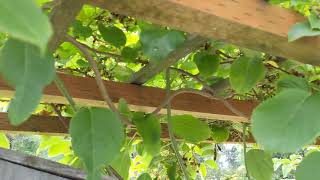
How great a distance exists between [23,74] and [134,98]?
760 mm

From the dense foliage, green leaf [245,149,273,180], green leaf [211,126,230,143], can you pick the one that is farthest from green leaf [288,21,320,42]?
green leaf [211,126,230,143]

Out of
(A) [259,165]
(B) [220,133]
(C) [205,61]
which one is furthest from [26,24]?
(B) [220,133]

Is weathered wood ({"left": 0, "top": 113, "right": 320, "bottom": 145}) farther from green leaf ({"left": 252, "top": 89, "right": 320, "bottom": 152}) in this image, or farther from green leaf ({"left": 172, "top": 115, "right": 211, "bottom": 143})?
green leaf ({"left": 252, "top": 89, "right": 320, "bottom": 152})

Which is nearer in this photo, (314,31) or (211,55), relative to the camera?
(314,31)

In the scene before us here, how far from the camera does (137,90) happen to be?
1.11 meters

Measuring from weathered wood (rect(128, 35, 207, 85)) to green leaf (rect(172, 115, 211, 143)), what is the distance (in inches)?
4.2


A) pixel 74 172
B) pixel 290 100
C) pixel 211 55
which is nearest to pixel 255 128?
pixel 290 100

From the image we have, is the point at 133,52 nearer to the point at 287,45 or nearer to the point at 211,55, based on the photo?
the point at 211,55

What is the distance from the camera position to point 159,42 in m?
0.69

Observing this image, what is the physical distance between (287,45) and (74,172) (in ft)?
1.08

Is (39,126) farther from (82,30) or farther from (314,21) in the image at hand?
(314,21)

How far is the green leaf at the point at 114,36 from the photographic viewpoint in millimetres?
930

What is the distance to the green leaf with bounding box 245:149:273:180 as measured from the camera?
0.97 meters

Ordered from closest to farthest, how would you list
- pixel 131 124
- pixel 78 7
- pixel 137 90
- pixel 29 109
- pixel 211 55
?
pixel 29 109 → pixel 78 7 → pixel 131 124 → pixel 211 55 → pixel 137 90
